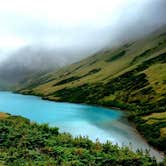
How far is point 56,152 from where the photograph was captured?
6519 cm

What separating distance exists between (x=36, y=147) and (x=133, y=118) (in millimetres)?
81317

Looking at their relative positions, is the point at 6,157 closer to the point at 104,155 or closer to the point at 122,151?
→ the point at 104,155

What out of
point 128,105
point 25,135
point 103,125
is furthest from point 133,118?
point 25,135

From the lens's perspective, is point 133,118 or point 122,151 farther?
point 133,118

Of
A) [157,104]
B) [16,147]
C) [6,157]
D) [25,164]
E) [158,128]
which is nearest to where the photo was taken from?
[25,164]

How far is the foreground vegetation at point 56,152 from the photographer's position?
5962 cm

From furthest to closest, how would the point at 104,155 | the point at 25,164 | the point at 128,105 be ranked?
1. the point at 128,105
2. the point at 104,155
3. the point at 25,164

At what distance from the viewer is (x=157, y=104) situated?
169 m

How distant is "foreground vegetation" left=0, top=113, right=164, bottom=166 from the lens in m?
59.6

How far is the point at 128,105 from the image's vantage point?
199 m

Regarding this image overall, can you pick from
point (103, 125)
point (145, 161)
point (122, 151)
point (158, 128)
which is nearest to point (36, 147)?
point (122, 151)

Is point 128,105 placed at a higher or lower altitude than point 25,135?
higher

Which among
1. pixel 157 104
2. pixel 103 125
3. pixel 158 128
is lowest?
pixel 158 128

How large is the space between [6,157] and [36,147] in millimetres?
11226
